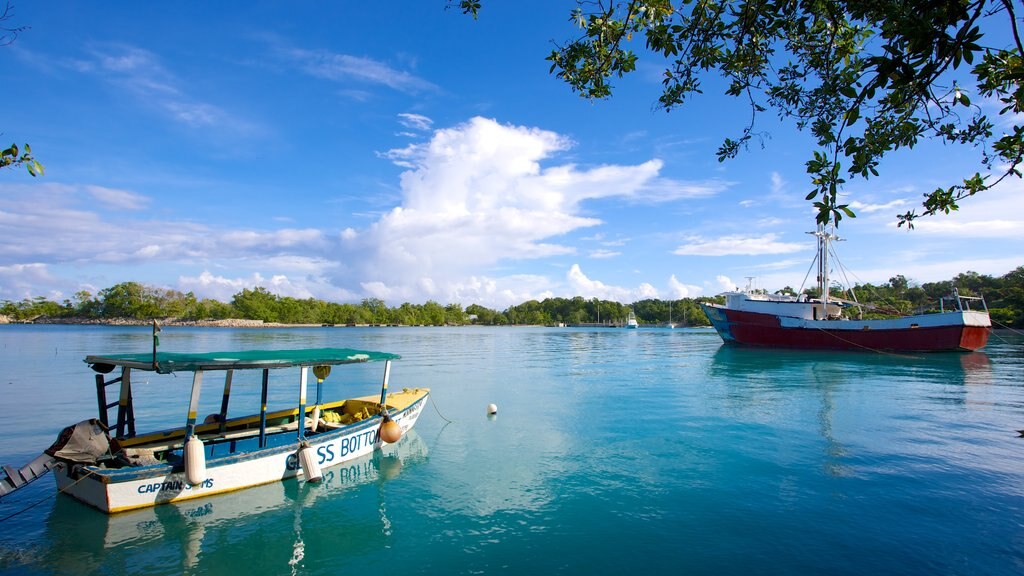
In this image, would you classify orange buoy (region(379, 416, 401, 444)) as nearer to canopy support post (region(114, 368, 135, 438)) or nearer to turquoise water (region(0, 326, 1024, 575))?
turquoise water (region(0, 326, 1024, 575))

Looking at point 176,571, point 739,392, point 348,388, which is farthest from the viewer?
point 348,388

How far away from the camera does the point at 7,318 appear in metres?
177

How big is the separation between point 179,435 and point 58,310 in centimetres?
23375

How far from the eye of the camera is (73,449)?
32.6ft

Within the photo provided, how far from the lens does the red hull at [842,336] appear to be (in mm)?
43719

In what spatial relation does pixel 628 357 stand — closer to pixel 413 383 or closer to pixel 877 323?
pixel 877 323

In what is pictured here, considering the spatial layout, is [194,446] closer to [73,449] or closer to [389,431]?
[73,449]

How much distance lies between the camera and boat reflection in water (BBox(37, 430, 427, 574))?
336 inches

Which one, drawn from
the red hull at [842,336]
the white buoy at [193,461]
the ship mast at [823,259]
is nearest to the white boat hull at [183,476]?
the white buoy at [193,461]

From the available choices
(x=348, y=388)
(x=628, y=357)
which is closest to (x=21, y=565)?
(x=348, y=388)

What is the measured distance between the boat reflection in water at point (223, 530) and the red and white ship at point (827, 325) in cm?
4726

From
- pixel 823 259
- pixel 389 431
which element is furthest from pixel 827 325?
pixel 389 431

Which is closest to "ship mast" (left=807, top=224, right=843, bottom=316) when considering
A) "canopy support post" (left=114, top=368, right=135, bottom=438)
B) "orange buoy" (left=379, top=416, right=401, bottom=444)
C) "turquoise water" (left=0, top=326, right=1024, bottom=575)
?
"turquoise water" (left=0, top=326, right=1024, bottom=575)

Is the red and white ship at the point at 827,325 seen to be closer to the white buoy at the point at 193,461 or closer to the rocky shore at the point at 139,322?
the white buoy at the point at 193,461
